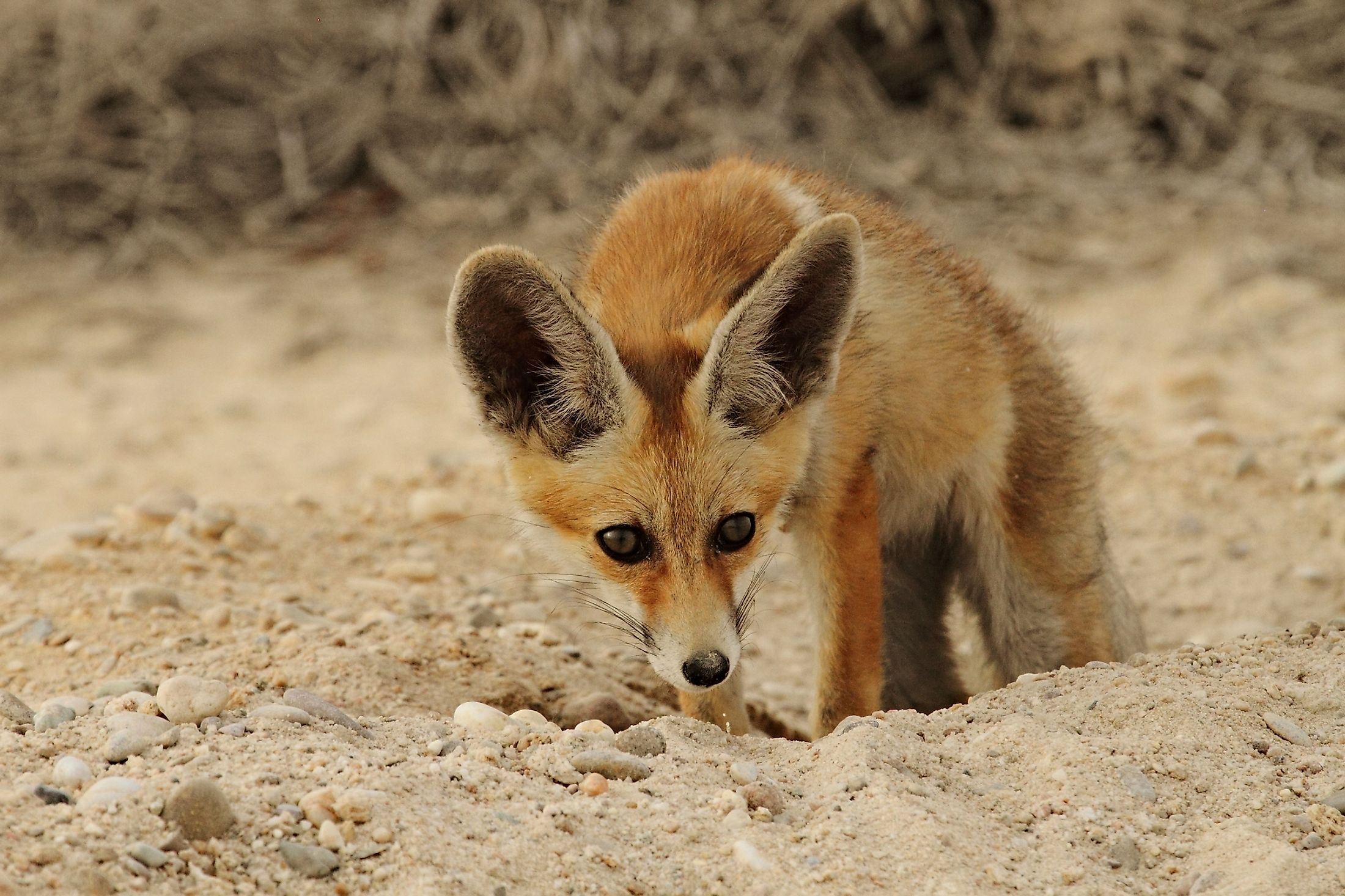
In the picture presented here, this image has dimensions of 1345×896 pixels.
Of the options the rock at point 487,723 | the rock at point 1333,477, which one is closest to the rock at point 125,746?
Result: the rock at point 487,723

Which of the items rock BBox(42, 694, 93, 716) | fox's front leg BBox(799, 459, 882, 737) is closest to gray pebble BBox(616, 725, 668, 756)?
fox's front leg BBox(799, 459, 882, 737)

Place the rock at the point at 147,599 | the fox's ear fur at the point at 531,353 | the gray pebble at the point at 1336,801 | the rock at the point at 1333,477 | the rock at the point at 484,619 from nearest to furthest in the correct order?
the gray pebble at the point at 1336,801, the fox's ear fur at the point at 531,353, the rock at the point at 147,599, the rock at the point at 484,619, the rock at the point at 1333,477

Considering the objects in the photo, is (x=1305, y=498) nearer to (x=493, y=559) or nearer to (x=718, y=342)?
(x=493, y=559)

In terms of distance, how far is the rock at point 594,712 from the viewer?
14.0ft

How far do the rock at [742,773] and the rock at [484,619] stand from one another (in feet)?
6.52

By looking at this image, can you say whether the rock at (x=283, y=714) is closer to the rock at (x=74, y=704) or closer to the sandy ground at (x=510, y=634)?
the sandy ground at (x=510, y=634)

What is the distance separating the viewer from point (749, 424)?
12.1ft

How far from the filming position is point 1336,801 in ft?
9.72

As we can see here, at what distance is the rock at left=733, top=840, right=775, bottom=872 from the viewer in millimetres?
2727

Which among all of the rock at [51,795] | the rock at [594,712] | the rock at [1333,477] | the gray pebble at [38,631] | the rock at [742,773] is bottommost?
the rock at [1333,477]

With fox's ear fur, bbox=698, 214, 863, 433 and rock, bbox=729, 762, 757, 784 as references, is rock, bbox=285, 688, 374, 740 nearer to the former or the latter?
rock, bbox=729, 762, 757, 784

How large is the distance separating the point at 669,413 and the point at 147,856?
1.63m

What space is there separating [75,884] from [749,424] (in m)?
1.98

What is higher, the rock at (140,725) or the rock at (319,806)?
the rock at (319,806)
